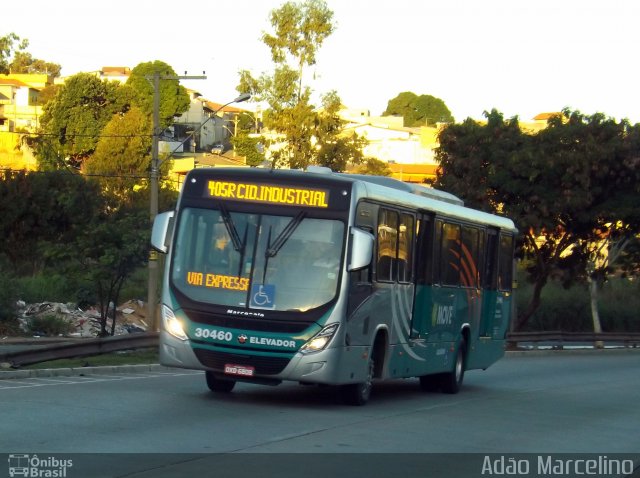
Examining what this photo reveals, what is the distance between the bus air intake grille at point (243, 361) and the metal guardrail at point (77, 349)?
4.50 m

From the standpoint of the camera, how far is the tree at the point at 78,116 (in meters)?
88.4

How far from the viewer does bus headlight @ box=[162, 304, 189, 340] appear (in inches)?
588

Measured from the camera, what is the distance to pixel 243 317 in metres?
14.7

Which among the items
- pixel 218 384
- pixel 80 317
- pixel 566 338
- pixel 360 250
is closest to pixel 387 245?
pixel 360 250

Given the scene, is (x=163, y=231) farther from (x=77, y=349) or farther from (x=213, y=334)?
(x=77, y=349)

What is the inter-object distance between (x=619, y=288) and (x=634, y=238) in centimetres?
2053

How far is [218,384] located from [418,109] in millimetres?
136721

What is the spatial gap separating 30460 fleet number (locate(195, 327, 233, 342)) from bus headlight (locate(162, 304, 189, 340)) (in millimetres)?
196

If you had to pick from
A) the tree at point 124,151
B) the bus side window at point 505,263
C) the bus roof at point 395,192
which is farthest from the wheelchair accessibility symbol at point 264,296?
the tree at point 124,151

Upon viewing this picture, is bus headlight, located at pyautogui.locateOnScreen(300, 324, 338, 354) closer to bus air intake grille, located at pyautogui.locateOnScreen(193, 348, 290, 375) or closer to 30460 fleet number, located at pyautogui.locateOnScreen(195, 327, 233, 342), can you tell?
bus air intake grille, located at pyautogui.locateOnScreen(193, 348, 290, 375)

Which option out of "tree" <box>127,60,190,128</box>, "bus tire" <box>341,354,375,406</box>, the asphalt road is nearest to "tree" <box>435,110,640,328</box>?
the asphalt road

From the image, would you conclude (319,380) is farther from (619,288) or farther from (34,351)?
(619,288)

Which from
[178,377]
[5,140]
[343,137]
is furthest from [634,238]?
[5,140]

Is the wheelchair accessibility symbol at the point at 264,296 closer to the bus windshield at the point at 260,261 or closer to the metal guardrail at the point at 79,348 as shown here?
the bus windshield at the point at 260,261
